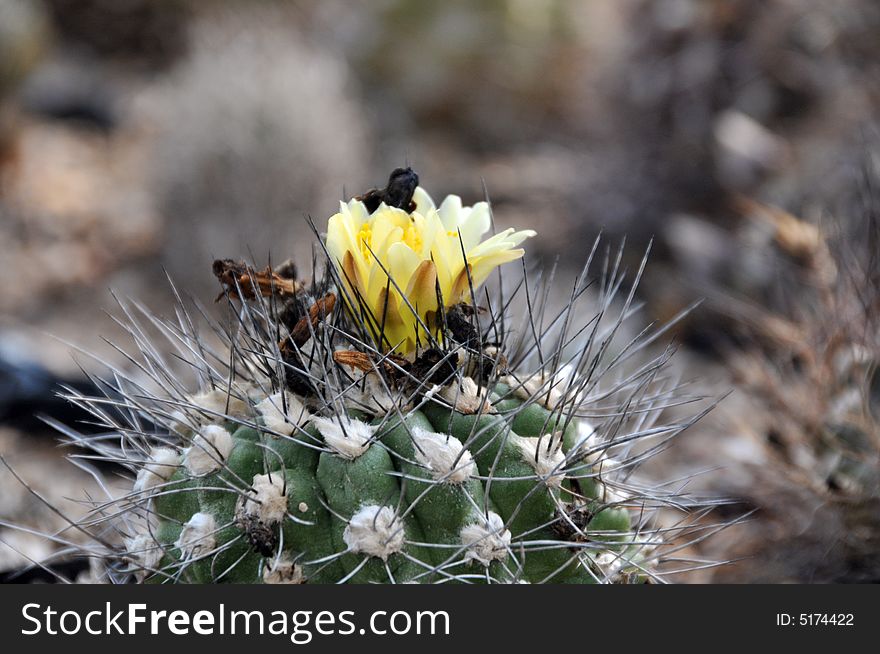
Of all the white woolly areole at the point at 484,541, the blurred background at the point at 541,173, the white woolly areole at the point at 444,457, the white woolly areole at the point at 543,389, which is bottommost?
the white woolly areole at the point at 484,541

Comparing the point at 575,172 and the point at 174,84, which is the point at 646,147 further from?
the point at 174,84

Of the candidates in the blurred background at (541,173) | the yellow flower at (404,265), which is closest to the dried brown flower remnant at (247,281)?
the yellow flower at (404,265)

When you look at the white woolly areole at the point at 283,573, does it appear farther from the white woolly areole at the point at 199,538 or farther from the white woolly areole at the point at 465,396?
the white woolly areole at the point at 465,396

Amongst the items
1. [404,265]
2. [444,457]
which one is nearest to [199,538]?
[444,457]

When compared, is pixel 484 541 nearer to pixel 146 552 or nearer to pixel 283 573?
pixel 283 573

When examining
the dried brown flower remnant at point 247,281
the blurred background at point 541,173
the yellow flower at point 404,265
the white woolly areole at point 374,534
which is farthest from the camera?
the blurred background at point 541,173

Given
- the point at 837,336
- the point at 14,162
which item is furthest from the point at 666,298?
the point at 14,162
